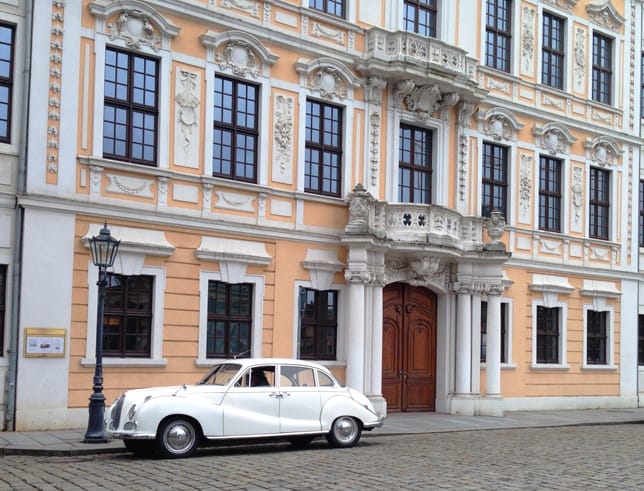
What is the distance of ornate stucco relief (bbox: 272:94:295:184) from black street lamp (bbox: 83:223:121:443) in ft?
20.5

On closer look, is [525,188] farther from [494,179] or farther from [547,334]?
[547,334]

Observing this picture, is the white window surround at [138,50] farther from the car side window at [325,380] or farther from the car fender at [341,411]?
the car fender at [341,411]

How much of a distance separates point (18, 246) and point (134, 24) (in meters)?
5.56

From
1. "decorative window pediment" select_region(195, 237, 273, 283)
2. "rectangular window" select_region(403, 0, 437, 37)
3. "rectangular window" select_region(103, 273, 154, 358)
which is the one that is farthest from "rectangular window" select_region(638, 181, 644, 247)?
"rectangular window" select_region(103, 273, 154, 358)

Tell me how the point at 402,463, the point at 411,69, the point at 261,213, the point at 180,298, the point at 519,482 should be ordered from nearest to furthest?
1. the point at 519,482
2. the point at 402,463
3. the point at 180,298
4. the point at 261,213
5. the point at 411,69

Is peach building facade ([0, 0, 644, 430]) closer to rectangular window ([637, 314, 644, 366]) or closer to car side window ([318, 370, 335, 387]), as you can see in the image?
rectangular window ([637, 314, 644, 366])

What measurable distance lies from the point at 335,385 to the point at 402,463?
2.82 metres

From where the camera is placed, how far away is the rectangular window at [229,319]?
21531 millimetres

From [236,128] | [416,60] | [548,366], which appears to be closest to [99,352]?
[236,128]

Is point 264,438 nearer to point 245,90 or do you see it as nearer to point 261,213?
point 261,213

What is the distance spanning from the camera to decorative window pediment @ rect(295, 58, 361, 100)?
2331 centimetres

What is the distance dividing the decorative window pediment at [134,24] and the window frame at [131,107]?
26cm

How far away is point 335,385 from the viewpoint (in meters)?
17.6

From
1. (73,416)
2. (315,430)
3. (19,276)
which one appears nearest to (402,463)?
(315,430)
